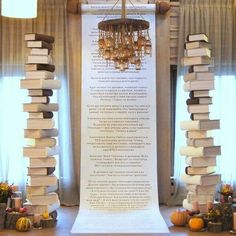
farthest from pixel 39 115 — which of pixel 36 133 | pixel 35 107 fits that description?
pixel 36 133

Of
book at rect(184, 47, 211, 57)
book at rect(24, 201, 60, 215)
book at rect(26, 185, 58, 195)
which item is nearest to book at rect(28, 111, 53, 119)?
book at rect(26, 185, 58, 195)

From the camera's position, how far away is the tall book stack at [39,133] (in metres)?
6.01

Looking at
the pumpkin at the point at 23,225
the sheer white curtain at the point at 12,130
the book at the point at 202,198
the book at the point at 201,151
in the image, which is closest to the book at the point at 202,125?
the book at the point at 201,151

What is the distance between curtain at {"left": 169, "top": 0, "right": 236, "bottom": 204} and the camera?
7.36m

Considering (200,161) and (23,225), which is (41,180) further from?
(200,161)

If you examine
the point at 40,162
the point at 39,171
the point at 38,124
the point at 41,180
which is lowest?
the point at 41,180

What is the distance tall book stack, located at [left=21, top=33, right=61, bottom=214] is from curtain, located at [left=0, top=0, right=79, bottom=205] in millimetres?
1205

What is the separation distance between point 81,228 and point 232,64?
325 centimetres

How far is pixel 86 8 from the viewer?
733 centimetres

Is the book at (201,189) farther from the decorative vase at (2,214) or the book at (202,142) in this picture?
the decorative vase at (2,214)

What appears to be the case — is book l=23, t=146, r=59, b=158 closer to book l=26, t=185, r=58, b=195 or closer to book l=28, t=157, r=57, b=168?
book l=28, t=157, r=57, b=168

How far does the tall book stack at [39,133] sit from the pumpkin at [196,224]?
1.58m

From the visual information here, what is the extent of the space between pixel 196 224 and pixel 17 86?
3.28 meters

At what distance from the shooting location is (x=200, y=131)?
20.0ft
